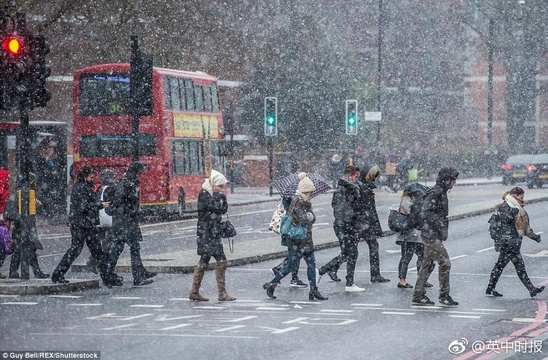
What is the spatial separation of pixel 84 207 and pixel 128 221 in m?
0.88

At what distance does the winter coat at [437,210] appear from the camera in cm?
Answer: 1495

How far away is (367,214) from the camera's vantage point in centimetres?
1725

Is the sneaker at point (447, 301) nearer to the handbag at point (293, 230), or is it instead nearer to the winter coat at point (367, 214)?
the handbag at point (293, 230)

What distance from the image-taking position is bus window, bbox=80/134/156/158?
31.8 metres

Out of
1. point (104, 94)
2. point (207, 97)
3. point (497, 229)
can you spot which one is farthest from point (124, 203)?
point (207, 97)

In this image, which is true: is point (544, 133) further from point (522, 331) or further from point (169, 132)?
point (522, 331)

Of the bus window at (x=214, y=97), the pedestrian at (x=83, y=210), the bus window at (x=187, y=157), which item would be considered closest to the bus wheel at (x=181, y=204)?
the bus window at (x=187, y=157)

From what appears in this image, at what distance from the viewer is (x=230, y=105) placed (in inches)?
2232

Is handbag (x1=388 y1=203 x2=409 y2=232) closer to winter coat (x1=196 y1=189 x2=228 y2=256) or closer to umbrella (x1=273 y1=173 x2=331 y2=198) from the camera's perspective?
umbrella (x1=273 y1=173 x2=331 y2=198)

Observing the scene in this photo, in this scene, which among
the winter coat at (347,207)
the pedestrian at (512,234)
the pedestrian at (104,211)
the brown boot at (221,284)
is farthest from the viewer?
the pedestrian at (104,211)

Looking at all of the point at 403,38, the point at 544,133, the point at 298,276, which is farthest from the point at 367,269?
the point at 544,133

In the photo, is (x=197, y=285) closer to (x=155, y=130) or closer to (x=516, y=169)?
(x=155, y=130)

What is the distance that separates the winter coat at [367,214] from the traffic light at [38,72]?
4539 mm

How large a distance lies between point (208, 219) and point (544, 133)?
64385 millimetres
